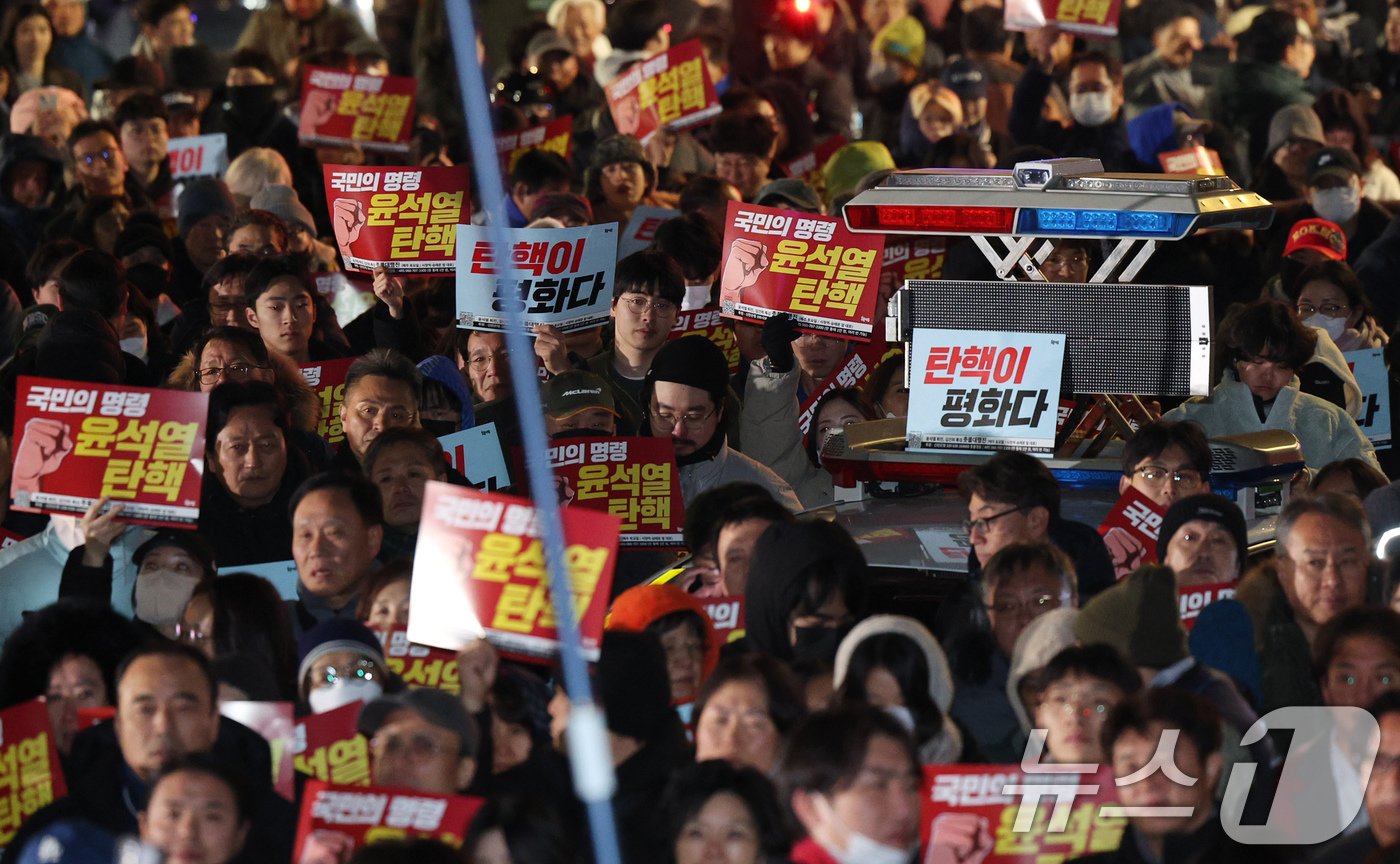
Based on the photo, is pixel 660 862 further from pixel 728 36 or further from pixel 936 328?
pixel 728 36

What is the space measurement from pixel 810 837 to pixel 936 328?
2.96 m

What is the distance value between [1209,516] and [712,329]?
3.61 meters

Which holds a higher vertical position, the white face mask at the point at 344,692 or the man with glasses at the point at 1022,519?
the man with glasses at the point at 1022,519

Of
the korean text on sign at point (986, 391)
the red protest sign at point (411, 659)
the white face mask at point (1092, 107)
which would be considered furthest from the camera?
the white face mask at point (1092, 107)

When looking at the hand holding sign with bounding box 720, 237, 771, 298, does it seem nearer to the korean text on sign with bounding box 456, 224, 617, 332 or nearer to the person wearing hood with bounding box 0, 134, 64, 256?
the korean text on sign with bounding box 456, 224, 617, 332

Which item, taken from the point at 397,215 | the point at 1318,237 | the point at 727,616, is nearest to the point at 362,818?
the point at 727,616

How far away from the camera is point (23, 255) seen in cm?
1254

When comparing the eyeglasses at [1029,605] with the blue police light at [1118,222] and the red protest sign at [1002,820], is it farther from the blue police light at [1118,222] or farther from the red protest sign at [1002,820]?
the blue police light at [1118,222]

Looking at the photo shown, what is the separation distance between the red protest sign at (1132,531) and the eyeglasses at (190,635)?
2764 mm

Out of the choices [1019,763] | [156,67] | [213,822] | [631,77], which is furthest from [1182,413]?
[156,67]

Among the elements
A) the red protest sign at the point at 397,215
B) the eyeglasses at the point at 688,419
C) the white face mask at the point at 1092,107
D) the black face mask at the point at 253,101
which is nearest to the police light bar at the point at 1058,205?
the eyeglasses at the point at 688,419

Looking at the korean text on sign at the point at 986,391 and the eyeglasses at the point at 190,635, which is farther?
the korean text on sign at the point at 986,391

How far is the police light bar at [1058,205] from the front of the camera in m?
8.27

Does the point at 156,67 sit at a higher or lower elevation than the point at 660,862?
higher
